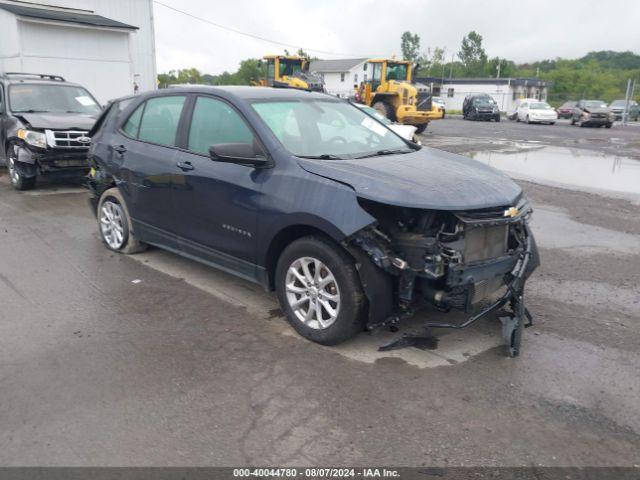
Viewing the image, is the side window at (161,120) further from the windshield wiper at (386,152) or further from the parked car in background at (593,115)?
the parked car in background at (593,115)

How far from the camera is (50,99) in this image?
35.0 feet

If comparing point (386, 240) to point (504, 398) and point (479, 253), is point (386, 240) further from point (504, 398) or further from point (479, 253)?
point (504, 398)

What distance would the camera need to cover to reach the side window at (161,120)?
5273 mm

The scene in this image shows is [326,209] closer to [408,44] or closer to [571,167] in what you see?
[571,167]

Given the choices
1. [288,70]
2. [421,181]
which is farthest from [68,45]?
[421,181]

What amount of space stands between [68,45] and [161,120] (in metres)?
16.8

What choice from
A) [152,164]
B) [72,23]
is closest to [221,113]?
[152,164]

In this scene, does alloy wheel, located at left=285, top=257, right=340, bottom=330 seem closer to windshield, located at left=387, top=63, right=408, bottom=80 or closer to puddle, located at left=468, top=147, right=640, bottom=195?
puddle, located at left=468, top=147, right=640, bottom=195

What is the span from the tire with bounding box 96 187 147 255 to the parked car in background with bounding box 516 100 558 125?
33.6 meters

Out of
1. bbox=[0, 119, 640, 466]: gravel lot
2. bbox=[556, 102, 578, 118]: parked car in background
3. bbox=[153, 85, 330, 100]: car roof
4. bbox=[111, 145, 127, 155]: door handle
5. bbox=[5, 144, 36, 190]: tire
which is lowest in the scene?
bbox=[0, 119, 640, 466]: gravel lot

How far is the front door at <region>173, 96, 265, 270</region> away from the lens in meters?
4.47

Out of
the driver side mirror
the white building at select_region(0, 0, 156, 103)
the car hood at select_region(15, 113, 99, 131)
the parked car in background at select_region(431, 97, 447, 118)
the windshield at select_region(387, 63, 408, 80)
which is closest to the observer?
the driver side mirror

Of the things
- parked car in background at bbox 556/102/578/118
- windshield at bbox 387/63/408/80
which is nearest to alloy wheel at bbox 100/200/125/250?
windshield at bbox 387/63/408/80

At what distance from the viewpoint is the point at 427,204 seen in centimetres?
367
